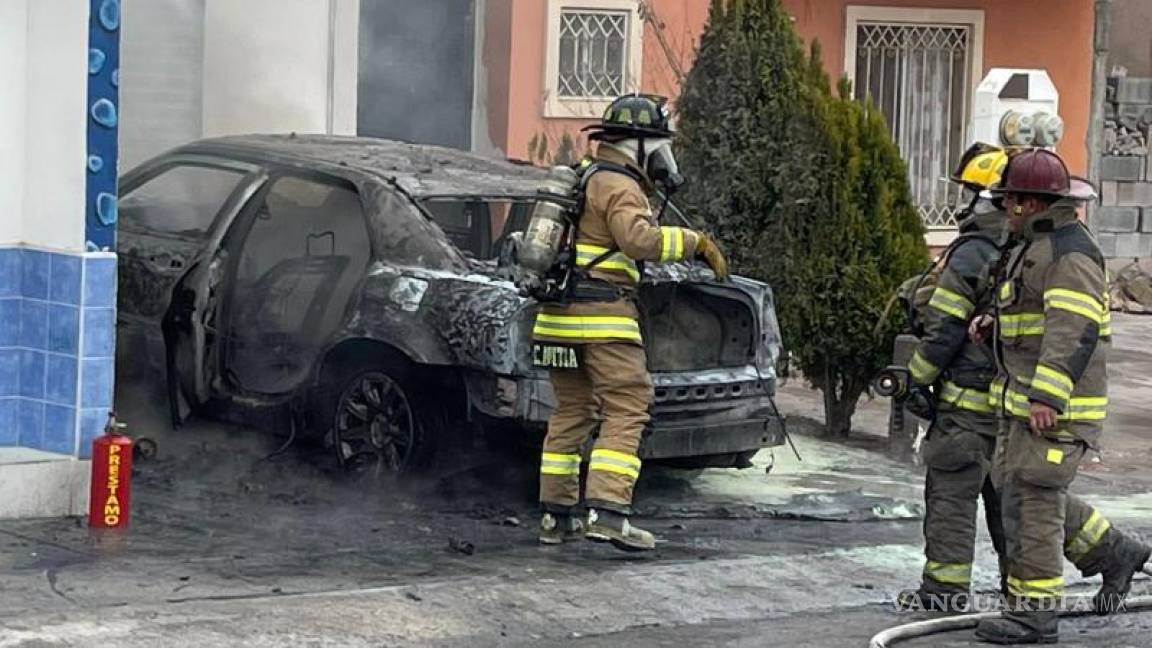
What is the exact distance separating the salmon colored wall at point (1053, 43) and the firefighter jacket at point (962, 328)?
10.0 m

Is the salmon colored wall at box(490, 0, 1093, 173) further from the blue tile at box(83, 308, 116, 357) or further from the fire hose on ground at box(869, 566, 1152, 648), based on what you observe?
the fire hose on ground at box(869, 566, 1152, 648)

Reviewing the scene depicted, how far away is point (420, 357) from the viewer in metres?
8.65

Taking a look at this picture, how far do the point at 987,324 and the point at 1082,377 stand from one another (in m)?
0.40

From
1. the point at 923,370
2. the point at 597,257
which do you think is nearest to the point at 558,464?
the point at 597,257

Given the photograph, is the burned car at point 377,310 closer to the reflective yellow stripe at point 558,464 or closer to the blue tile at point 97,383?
the reflective yellow stripe at point 558,464

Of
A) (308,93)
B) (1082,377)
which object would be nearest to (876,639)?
(1082,377)

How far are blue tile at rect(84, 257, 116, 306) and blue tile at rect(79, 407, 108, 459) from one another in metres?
0.40

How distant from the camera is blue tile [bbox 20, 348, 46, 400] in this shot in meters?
8.12

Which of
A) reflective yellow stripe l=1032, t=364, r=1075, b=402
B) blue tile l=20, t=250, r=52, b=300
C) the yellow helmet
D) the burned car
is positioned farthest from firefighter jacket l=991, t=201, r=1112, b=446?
blue tile l=20, t=250, r=52, b=300

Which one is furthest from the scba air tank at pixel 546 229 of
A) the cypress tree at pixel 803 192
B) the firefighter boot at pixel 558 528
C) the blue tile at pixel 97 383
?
the cypress tree at pixel 803 192

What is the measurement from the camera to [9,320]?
8.11 m

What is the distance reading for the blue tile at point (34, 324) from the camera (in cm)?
808

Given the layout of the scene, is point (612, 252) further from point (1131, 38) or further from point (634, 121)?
point (1131, 38)

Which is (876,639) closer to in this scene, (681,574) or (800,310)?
(681,574)
